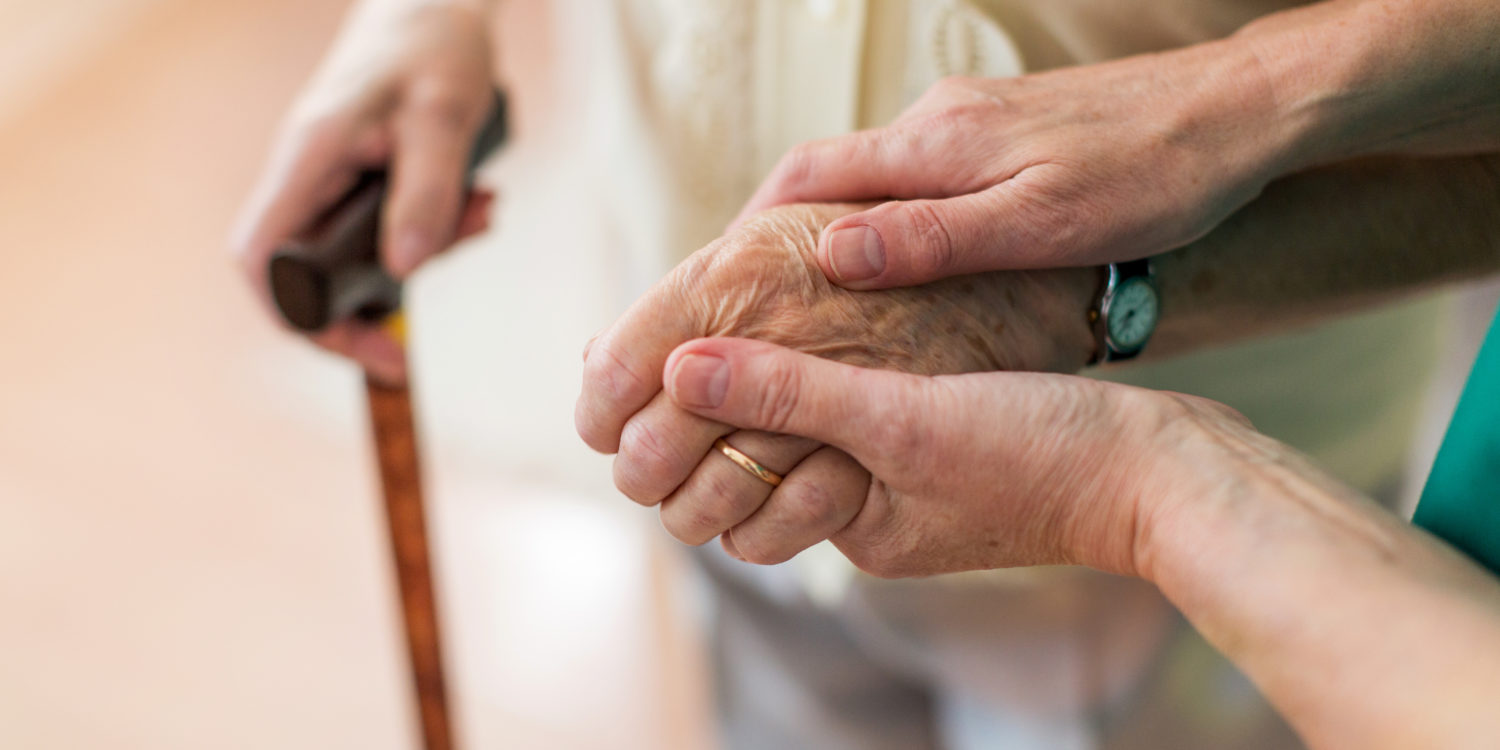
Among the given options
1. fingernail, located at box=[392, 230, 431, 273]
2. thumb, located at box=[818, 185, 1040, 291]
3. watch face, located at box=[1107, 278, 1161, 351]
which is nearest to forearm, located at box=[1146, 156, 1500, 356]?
watch face, located at box=[1107, 278, 1161, 351]

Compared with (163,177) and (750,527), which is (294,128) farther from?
(163,177)

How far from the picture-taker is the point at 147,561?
1604 millimetres

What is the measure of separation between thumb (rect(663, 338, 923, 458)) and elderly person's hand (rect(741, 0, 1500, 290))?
0.07m

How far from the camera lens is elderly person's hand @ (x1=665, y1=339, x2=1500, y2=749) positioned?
1.18 feet

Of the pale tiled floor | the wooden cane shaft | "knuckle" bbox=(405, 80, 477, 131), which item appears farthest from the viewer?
the pale tiled floor

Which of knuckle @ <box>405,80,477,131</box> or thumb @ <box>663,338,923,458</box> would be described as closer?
thumb @ <box>663,338,923,458</box>

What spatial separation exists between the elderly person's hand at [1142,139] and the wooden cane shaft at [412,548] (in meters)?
0.55

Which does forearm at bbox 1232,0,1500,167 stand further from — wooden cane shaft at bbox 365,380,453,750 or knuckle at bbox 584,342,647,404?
wooden cane shaft at bbox 365,380,453,750

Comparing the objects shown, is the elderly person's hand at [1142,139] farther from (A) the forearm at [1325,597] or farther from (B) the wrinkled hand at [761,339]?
(A) the forearm at [1325,597]

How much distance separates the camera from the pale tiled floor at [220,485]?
1.45m

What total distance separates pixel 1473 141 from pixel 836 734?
2.87 ft

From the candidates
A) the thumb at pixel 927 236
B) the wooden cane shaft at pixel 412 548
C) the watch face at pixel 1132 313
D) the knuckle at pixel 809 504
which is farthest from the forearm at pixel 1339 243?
the wooden cane shaft at pixel 412 548

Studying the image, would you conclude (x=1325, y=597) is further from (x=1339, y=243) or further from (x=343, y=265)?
(x=343, y=265)

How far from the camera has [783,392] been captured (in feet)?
1.47
